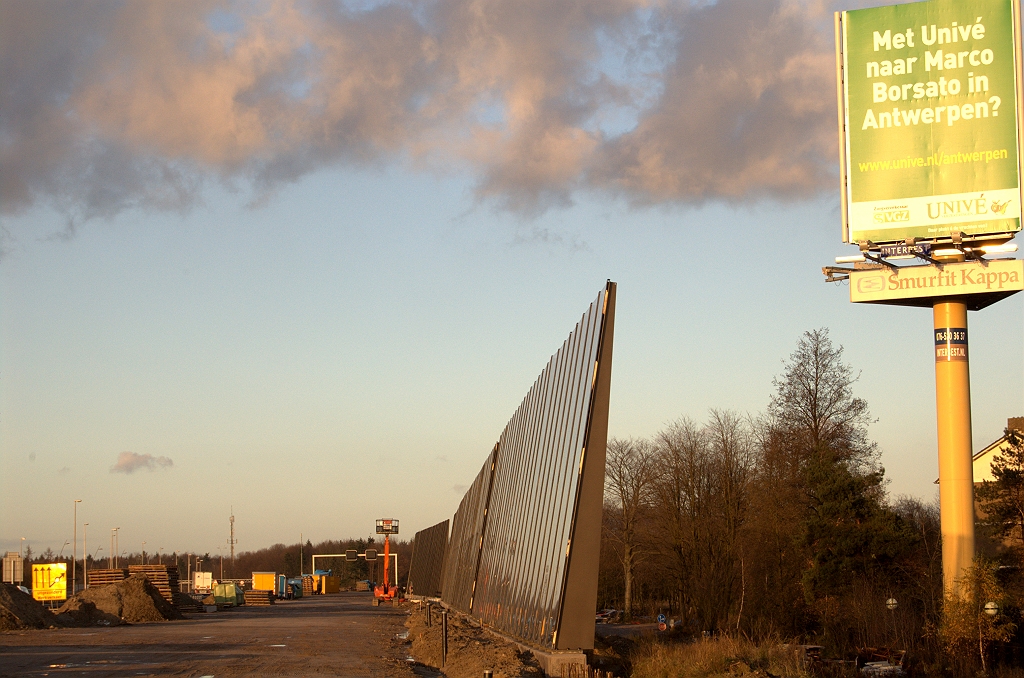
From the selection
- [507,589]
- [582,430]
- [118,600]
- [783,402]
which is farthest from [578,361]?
[118,600]

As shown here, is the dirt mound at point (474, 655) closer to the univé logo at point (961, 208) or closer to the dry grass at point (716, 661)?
the dry grass at point (716, 661)

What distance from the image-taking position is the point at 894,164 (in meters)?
32.3

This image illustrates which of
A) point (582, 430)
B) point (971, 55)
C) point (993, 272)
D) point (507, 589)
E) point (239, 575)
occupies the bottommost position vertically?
point (239, 575)

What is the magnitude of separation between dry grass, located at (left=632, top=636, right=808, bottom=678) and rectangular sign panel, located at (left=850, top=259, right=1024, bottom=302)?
12.5 meters

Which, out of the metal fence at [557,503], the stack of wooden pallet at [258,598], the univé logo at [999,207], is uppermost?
the univé logo at [999,207]

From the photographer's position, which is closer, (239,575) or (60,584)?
(60,584)

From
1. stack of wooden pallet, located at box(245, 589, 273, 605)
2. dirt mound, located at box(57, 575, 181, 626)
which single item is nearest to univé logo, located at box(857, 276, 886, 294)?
dirt mound, located at box(57, 575, 181, 626)

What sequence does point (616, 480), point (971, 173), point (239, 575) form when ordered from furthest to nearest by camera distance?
point (239, 575) → point (616, 480) → point (971, 173)

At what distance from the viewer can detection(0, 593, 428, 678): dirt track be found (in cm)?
2177

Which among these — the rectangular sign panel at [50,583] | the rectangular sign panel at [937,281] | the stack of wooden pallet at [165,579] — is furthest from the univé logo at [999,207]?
the rectangular sign panel at [50,583]

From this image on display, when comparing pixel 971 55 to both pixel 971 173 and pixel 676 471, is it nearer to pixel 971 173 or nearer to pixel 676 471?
pixel 971 173

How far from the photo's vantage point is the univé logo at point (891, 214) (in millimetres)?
32188

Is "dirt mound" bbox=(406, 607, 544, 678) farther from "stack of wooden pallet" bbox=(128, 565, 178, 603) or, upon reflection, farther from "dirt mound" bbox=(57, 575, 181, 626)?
"stack of wooden pallet" bbox=(128, 565, 178, 603)

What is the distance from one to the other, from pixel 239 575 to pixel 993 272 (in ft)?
584
